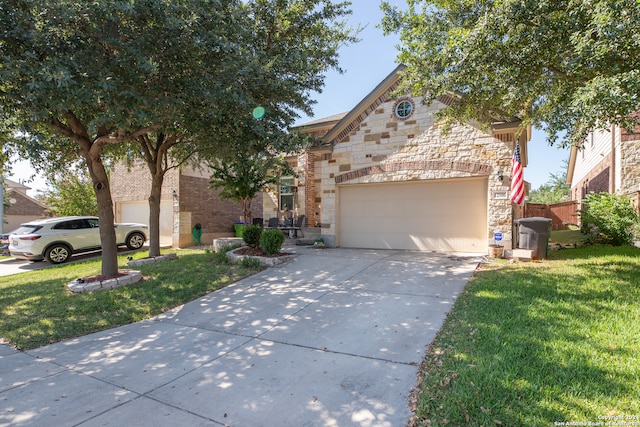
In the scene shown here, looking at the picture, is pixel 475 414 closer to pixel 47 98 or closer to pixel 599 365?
pixel 599 365

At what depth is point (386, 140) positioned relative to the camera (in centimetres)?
1097

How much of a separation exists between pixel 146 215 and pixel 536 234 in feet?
55.6

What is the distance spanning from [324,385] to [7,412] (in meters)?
2.92

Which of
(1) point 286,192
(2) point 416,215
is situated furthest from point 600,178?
(1) point 286,192

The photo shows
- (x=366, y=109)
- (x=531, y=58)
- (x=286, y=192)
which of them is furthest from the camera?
(x=286, y=192)

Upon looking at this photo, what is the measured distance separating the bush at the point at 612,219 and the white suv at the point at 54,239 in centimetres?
1716

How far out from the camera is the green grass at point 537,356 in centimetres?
260

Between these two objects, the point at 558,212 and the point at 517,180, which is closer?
the point at 517,180

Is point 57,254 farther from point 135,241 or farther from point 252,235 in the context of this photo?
point 252,235

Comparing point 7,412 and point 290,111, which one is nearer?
point 7,412

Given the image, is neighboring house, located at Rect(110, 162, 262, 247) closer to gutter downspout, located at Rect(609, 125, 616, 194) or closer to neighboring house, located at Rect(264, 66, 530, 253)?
neighboring house, located at Rect(264, 66, 530, 253)

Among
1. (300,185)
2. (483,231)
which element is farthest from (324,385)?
(300,185)

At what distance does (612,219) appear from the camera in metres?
9.29

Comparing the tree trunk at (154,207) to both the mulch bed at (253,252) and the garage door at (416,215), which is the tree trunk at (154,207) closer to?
the mulch bed at (253,252)
